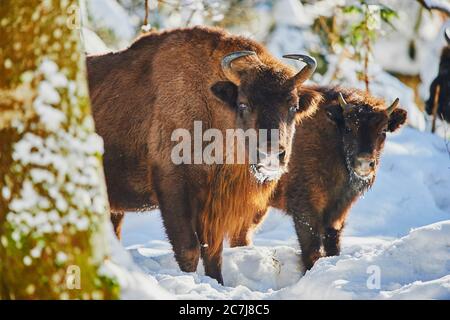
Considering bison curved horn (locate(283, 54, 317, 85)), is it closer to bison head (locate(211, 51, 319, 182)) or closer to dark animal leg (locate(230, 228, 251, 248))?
bison head (locate(211, 51, 319, 182))

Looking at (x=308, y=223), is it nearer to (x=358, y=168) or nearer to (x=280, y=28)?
(x=358, y=168)

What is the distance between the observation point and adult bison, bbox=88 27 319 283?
646 cm

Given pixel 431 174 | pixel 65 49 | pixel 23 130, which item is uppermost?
pixel 65 49

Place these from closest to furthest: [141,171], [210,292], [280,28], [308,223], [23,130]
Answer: [23,130] → [210,292] → [141,171] → [308,223] → [280,28]

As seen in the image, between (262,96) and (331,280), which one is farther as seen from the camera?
(262,96)

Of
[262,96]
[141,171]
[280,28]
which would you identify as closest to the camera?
[262,96]

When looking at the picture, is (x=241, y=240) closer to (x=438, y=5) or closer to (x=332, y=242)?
(x=332, y=242)

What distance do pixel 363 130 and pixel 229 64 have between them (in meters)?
1.80

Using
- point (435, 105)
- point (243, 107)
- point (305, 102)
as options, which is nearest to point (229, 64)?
point (243, 107)

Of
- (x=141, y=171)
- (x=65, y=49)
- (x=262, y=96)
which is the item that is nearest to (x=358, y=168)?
(x=262, y=96)

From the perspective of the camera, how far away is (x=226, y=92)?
6.52 m

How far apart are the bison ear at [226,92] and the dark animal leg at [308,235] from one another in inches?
66.3

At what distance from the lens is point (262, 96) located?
20.8 ft

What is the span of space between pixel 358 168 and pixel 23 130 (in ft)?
13.6
